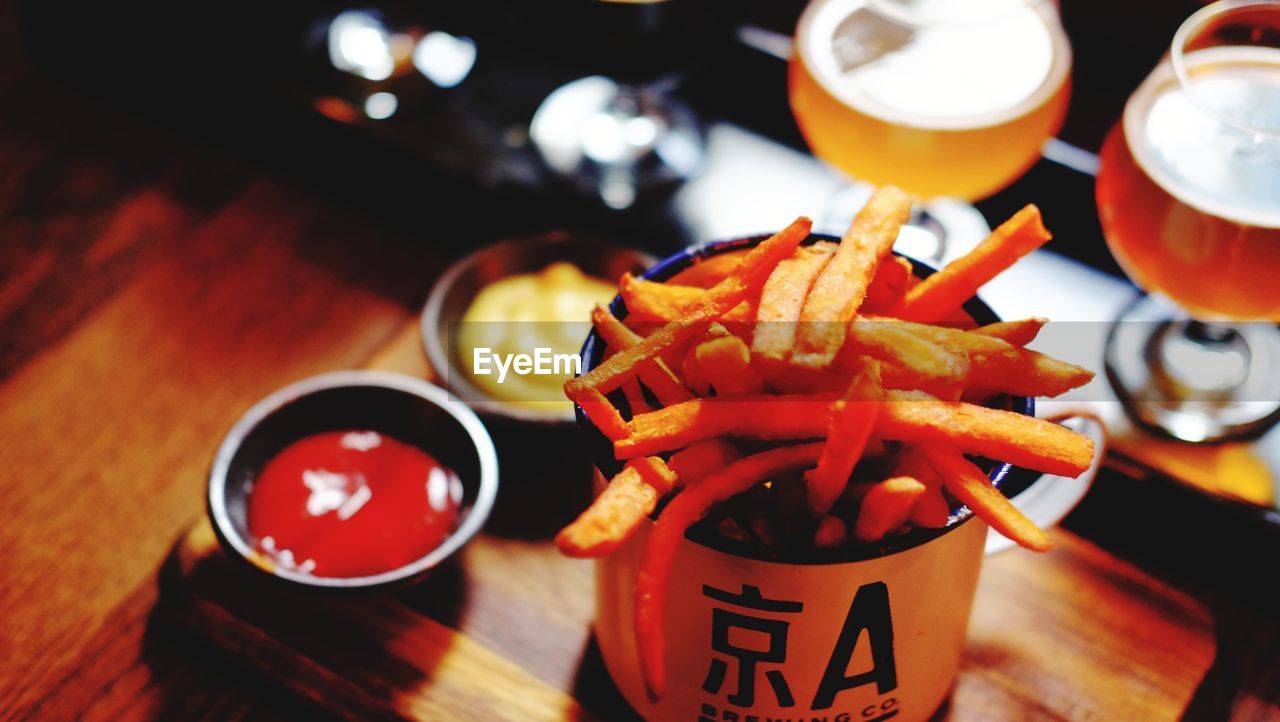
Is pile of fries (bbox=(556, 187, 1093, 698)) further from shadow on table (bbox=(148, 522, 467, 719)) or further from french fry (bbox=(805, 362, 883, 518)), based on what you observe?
shadow on table (bbox=(148, 522, 467, 719))

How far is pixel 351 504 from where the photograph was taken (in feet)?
3.89

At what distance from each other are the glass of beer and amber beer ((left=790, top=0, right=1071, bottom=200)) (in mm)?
120

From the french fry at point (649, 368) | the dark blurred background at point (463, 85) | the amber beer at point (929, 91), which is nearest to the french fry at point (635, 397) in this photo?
the french fry at point (649, 368)

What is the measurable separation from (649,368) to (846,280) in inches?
6.1

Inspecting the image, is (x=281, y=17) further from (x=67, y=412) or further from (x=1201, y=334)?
(x=1201, y=334)

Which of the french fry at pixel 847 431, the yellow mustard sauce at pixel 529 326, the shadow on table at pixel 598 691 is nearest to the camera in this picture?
the french fry at pixel 847 431

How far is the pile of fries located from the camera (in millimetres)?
769

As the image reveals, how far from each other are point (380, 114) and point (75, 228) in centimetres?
45

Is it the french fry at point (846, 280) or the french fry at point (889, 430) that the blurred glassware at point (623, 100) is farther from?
the french fry at point (889, 430)

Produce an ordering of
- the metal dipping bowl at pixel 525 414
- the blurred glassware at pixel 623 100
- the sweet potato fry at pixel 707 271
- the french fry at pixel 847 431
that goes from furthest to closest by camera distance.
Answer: the blurred glassware at pixel 623 100 → the metal dipping bowl at pixel 525 414 → the sweet potato fry at pixel 707 271 → the french fry at pixel 847 431

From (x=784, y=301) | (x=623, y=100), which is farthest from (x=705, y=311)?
(x=623, y=100)

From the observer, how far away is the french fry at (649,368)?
0.86 m

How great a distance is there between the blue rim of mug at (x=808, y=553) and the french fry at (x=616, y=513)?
0.17 feet

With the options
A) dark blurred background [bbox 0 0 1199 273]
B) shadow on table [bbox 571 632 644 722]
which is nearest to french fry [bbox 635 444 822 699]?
shadow on table [bbox 571 632 644 722]
